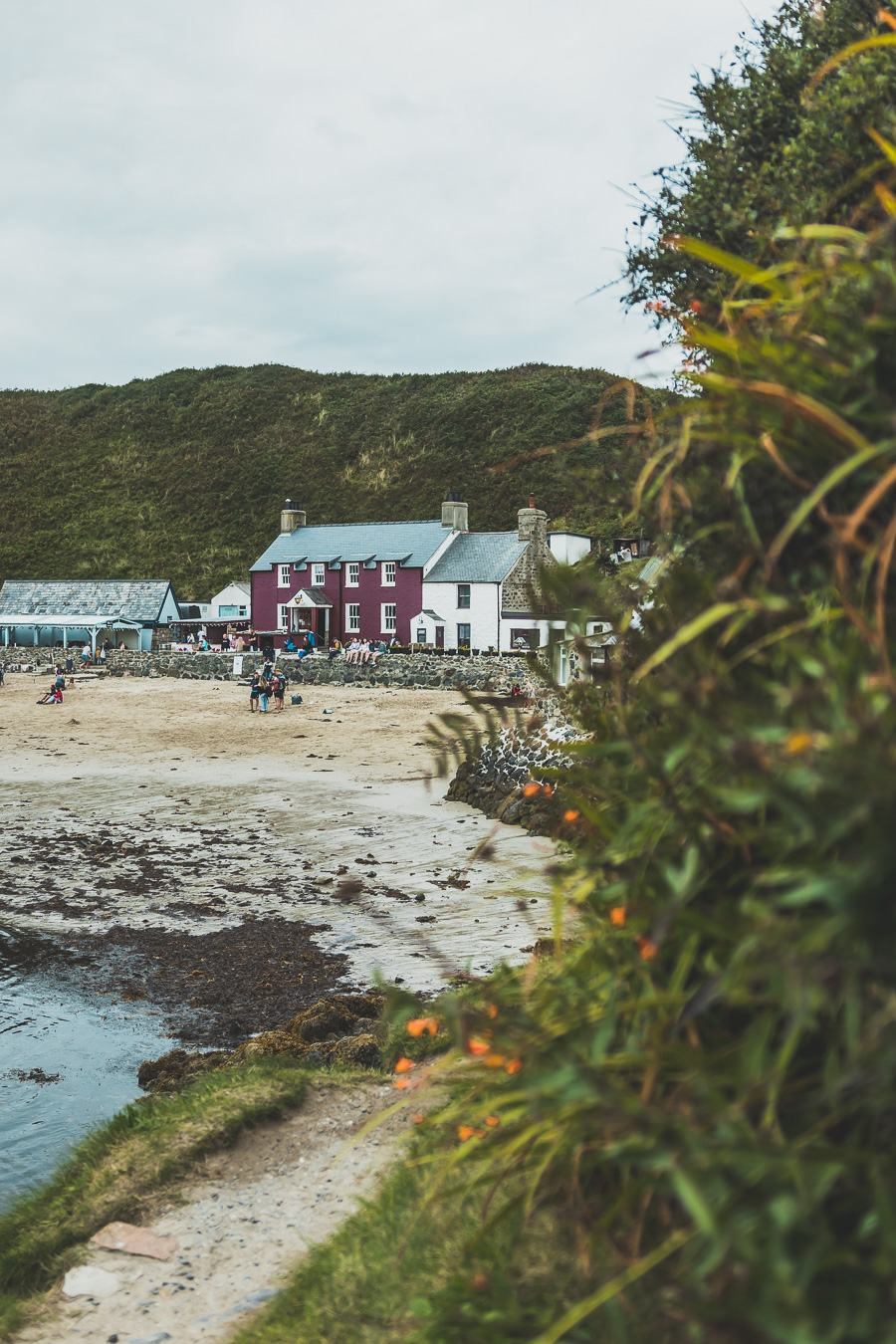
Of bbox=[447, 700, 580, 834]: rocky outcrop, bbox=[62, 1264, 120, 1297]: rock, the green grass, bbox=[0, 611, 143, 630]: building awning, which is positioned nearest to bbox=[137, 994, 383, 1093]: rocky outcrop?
the green grass

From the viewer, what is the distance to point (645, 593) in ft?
9.46

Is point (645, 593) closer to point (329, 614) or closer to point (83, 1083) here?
point (83, 1083)

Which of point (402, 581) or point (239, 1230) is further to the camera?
point (402, 581)

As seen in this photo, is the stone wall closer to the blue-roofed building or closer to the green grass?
the blue-roofed building

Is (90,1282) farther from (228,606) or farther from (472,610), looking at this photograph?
(228,606)

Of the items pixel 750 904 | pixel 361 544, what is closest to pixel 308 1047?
pixel 750 904

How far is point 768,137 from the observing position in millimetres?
8242

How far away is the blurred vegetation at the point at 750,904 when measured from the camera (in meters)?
1.65

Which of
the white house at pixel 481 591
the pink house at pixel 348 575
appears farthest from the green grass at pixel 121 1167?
the pink house at pixel 348 575

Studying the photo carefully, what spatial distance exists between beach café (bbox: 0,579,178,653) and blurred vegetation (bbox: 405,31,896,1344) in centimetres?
7171

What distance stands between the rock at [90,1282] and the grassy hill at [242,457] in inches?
3384

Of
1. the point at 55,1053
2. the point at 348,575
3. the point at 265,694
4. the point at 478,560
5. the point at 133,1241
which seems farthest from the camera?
the point at 348,575

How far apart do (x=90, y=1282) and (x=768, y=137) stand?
9.01 metres

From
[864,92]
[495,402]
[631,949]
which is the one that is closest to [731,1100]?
[631,949]
